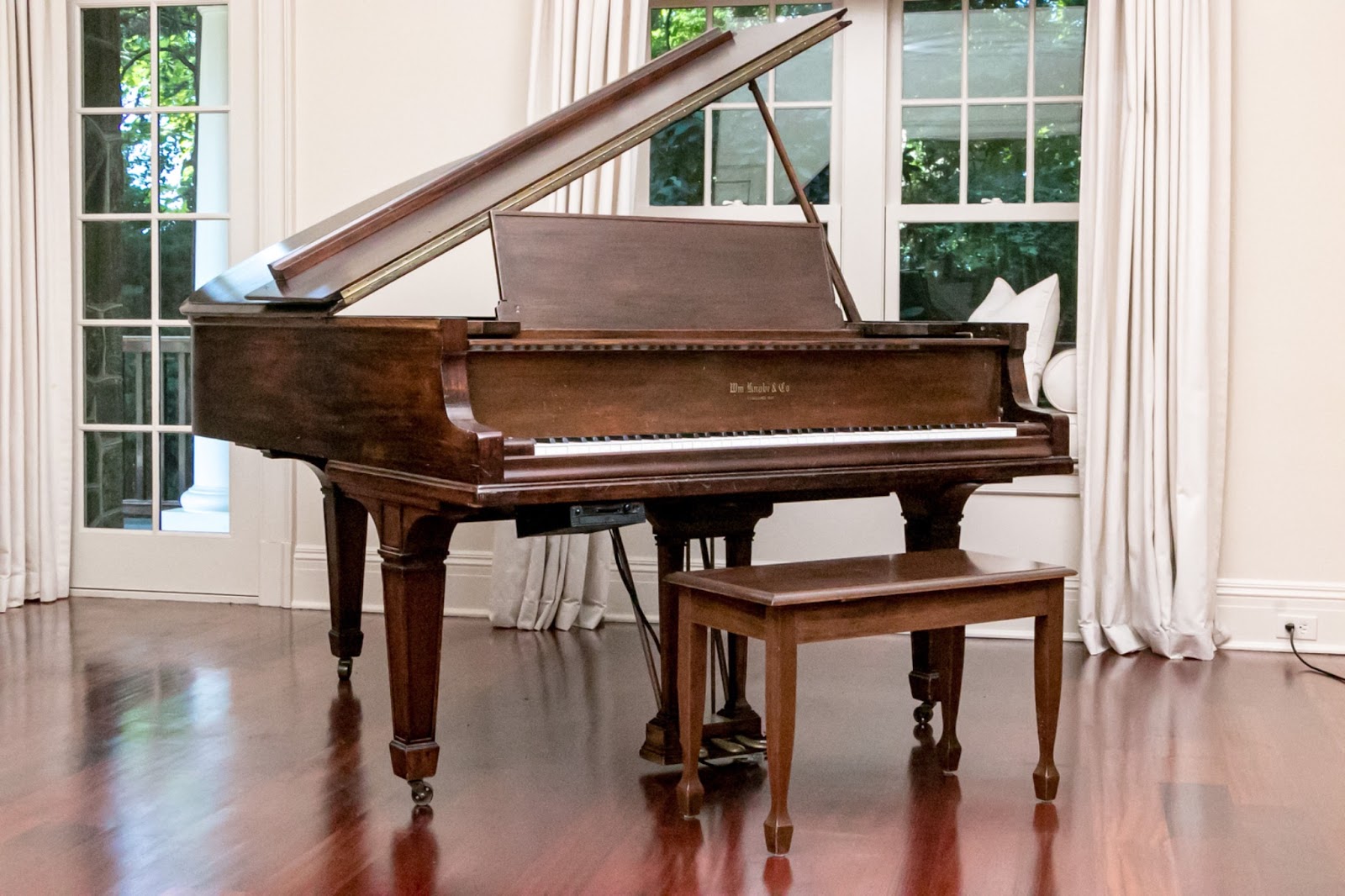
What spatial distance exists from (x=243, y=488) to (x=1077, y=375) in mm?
3073

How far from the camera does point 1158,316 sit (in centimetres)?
463

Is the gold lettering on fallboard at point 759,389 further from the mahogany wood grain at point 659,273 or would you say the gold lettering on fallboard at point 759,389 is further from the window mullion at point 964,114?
the window mullion at point 964,114

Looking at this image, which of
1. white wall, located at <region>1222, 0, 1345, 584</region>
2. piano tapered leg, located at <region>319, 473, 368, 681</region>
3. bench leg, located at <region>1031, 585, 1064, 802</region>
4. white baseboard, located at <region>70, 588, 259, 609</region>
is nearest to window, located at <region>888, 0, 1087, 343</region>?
white wall, located at <region>1222, 0, 1345, 584</region>

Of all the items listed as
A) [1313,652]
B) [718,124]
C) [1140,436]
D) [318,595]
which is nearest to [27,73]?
[318,595]

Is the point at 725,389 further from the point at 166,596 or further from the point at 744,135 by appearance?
the point at 166,596

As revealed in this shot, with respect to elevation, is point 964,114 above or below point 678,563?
above

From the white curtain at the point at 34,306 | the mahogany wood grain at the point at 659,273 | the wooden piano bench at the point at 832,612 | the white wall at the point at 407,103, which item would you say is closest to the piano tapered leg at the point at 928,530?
the wooden piano bench at the point at 832,612

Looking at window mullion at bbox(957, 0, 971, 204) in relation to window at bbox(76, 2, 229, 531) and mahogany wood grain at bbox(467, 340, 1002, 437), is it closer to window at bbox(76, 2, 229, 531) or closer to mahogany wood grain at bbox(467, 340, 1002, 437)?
mahogany wood grain at bbox(467, 340, 1002, 437)

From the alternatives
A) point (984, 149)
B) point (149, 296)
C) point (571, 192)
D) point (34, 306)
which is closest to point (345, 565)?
point (571, 192)

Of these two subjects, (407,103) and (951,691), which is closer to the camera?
(951,691)

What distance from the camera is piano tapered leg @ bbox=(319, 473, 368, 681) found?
414cm

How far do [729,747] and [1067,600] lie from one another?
1.94 metres

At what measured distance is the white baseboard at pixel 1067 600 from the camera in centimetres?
473

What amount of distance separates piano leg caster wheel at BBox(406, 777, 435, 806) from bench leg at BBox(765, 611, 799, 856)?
0.73m
